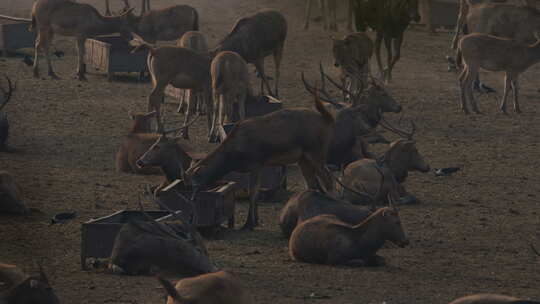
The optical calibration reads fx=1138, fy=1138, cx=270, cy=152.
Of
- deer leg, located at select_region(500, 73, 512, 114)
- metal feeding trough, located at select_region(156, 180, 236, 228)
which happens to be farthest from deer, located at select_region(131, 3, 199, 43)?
metal feeding trough, located at select_region(156, 180, 236, 228)

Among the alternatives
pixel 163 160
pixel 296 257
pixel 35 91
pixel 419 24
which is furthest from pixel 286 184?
pixel 419 24

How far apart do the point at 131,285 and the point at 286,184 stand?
4.44m

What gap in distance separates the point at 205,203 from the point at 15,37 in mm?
14649

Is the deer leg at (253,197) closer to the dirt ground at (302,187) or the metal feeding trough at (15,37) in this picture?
the dirt ground at (302,187)

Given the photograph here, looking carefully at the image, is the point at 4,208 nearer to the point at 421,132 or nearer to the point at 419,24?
the point at 421,132

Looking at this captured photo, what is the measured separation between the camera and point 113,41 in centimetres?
2197

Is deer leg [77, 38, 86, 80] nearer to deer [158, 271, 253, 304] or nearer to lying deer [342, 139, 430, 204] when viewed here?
lying deer [342, 139, 430, 204]

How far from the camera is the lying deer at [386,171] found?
38.0 ft

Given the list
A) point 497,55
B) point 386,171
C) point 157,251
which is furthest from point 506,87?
point 157,251

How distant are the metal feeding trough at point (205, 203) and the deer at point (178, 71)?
16.0 feet

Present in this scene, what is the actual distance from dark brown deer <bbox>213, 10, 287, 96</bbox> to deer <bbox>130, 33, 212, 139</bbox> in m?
2.59

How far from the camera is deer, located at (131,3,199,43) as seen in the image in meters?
22.0

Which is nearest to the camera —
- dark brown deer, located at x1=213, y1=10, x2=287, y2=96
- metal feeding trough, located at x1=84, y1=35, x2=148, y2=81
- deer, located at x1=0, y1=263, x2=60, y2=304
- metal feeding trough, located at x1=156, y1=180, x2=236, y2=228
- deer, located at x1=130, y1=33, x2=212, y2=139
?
deer, located at x1=0, y1=263, x2=60, y2=304

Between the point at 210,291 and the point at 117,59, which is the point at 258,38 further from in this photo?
the point at 210,291
